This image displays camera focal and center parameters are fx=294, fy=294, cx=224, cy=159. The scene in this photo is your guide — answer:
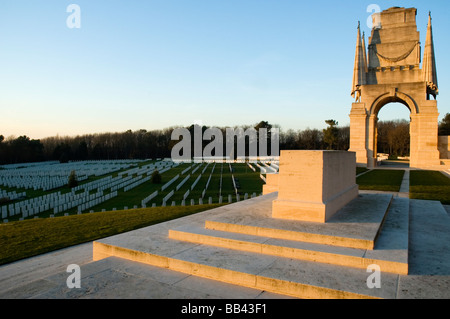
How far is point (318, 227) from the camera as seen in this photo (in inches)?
186

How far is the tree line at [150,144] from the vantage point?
181 feet

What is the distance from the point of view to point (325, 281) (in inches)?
129

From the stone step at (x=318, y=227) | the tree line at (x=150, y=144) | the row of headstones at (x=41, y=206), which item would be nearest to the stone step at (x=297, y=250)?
the stone step at (x=318, y=227)

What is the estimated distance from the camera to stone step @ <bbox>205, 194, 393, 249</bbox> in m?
4.21

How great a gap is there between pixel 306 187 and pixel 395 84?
22853 millimetres

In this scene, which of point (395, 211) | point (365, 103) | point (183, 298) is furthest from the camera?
point (365, 103)

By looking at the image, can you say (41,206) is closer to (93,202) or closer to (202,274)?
(93,202)

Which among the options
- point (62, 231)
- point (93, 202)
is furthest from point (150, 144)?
point (62, 231)

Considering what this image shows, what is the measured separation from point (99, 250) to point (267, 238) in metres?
2.70

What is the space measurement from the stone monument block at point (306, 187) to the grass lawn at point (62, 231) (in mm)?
3588

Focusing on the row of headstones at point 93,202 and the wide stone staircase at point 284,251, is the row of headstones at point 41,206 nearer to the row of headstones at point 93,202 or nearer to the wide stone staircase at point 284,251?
the row of headstones at point 93,202

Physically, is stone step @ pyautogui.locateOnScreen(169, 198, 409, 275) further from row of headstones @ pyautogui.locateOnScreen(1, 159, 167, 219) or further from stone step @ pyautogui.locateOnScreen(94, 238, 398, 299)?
row of headstones @ pyautogui.locateOnScreen(1, 159, 167, 219)
